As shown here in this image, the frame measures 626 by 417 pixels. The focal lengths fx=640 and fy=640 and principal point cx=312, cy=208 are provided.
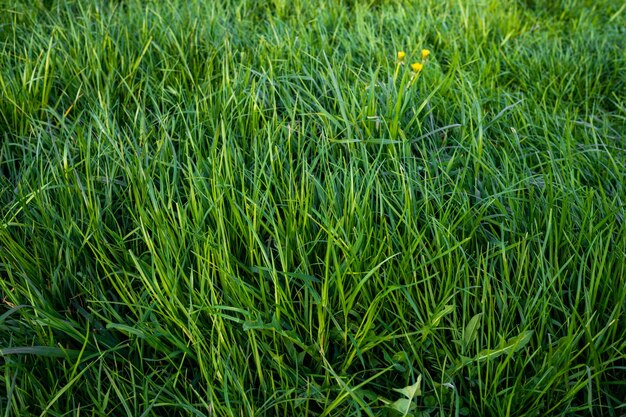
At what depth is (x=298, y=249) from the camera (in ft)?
5.14

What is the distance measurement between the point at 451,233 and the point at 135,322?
0.79 metres

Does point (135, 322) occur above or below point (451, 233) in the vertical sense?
below

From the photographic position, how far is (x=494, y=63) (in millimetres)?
2689

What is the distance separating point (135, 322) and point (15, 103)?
3.39 ft

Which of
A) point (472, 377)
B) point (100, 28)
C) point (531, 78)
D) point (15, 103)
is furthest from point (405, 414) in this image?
point (100, 28)

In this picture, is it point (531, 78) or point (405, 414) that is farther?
point (531, 78)

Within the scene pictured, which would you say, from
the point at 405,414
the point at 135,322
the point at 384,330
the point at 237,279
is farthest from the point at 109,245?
the point at 405,414

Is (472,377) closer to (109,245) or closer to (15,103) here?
(109,245)

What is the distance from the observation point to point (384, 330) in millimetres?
1478

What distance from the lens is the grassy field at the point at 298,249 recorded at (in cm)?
139

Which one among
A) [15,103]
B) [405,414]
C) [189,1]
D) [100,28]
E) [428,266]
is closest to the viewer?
[405,414]

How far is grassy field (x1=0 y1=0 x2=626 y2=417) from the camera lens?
54.9 inches

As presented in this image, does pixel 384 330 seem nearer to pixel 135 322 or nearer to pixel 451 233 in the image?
pixel 451 233

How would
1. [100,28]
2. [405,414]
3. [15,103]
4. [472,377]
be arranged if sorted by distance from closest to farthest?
[405,414]
[472,377]
[15,103]
[100,28]
